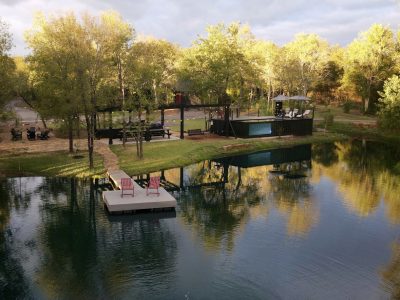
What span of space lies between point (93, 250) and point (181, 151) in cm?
2024

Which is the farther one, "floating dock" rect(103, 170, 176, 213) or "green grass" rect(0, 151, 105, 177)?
"green grass" rect(0, 151, 105, 177)

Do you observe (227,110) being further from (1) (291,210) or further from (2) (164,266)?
(2) (164,266)

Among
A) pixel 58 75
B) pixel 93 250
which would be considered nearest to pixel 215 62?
pixel 58 75

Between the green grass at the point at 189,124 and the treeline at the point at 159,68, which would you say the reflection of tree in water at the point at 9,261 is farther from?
the green grass at the point at 189,124

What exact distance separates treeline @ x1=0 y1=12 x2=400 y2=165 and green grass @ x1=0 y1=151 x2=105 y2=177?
2.05 meters

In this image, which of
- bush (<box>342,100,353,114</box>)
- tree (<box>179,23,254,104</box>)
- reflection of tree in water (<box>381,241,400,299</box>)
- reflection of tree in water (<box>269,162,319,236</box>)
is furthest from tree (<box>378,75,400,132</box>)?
bush (<box>342,100,353,114</box>)

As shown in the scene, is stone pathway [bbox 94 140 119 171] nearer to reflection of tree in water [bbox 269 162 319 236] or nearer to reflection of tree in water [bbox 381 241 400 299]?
reflection of tree in water [bbox 269 162 319 236]

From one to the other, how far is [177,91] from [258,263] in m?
38.9

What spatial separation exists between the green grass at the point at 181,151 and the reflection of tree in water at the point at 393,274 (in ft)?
62.0

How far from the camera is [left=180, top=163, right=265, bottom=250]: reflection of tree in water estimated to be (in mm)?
20031

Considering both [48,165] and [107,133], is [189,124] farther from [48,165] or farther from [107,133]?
[48,165]

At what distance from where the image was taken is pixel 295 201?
25188mm

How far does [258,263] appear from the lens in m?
16.3

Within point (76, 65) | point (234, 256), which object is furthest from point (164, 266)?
point (76, 65)
